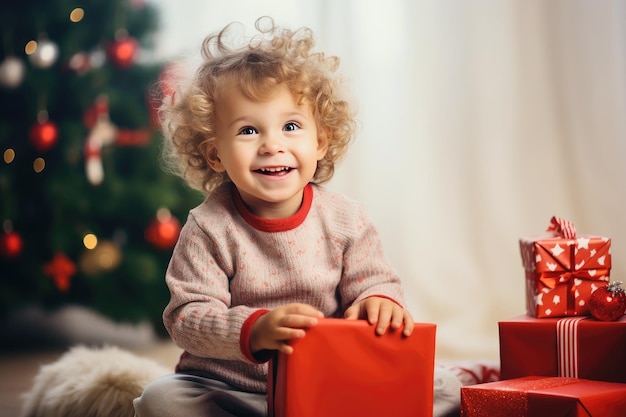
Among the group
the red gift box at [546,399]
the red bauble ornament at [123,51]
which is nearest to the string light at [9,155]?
the red bauble ornament at [123,51]

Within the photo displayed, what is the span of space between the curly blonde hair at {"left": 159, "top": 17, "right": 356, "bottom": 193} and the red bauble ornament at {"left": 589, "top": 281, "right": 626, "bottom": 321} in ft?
1.63

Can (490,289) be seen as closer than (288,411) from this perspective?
No

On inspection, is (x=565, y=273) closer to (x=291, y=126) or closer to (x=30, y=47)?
(x=291, y=126)

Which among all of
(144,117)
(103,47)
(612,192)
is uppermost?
(103,47)

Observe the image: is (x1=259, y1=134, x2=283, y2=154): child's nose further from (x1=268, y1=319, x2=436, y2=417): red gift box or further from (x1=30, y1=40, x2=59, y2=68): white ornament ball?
(x1=30, y1=40, x2=59, y2=68): white ornament ball

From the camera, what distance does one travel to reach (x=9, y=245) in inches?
99.4

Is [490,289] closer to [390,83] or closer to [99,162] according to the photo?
[390,83]

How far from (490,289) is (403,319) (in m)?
1.33

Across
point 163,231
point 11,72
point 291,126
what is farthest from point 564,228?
point 11,72

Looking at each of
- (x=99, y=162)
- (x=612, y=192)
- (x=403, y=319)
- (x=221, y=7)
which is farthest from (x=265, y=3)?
(x=403, y=319)

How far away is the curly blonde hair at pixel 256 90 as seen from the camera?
1334 mm

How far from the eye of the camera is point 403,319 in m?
1.17

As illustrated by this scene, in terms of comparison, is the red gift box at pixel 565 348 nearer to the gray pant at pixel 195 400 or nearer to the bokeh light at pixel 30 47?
the gray pant at pixel 195 400

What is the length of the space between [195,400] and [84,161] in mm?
1439
